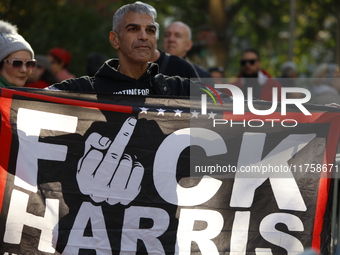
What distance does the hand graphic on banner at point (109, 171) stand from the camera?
14.4ft

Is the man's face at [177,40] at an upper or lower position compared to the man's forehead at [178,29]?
lower

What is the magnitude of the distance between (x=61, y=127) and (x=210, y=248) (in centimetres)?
129

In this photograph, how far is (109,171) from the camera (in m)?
4.43

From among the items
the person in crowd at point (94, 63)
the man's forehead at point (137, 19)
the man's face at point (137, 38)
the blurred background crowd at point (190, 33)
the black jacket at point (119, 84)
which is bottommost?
the black jacket at point (119, 84)

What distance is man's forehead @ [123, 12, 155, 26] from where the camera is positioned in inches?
183

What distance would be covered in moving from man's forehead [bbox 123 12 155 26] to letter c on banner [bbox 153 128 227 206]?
0.81 metres

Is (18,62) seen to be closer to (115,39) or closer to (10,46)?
(10,46)

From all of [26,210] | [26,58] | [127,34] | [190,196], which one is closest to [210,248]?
[190,196]

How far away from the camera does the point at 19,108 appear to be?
4.48m

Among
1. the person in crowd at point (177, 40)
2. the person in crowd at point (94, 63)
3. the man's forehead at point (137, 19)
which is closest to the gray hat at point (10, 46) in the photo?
the man's forehead at point (137, 19)

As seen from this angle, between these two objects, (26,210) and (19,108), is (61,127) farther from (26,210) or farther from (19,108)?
(26,210)

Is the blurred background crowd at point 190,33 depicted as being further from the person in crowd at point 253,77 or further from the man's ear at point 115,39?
the man's ear at point 115,39

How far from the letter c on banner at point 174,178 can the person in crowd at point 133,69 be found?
0.35 m

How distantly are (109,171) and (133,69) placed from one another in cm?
75
